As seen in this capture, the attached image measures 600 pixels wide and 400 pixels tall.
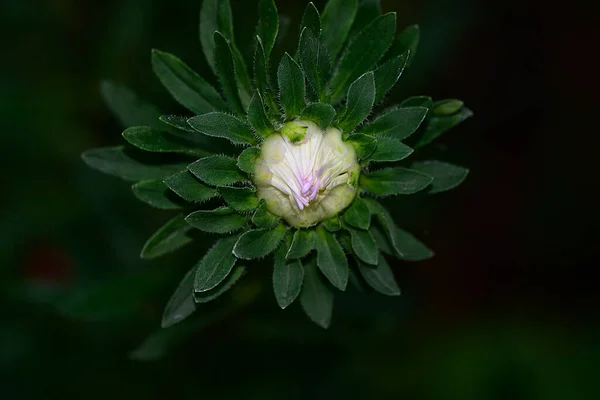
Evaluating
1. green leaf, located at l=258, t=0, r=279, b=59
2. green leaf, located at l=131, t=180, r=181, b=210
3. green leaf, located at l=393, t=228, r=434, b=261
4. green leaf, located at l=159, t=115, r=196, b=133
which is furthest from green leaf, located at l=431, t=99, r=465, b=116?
green leaf, located at l=131, t=180, r=181, b=210

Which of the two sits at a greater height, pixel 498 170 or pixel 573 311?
pixel 498 170

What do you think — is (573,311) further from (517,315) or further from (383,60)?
(383,60)

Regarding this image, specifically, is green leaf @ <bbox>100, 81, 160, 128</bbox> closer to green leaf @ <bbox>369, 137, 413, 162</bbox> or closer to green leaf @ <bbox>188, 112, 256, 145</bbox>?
green leaf @ <bbox>188, 112, 256, 145</bbox>

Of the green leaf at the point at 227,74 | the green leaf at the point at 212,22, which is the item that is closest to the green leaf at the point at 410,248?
the green leaf at the point at 227,74

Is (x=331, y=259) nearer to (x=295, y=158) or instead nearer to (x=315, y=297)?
(x=315, y=297)

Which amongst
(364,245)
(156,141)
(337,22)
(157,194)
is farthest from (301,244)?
(337,22)

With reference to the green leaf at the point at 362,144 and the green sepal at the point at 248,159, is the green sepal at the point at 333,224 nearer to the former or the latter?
the green leaf at the point at 362,144

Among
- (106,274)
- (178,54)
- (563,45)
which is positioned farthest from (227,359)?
(563,45)
